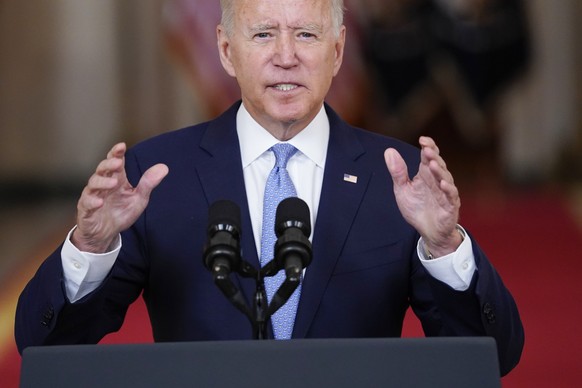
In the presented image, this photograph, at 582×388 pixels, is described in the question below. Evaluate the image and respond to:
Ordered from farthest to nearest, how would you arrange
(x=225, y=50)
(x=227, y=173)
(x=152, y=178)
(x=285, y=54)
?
(x=225, y=50) → (x=227, y=173) → (x=285, y=54) → (x=152, y=178)

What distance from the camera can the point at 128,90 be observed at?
8594mm

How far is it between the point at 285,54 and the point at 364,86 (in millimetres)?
6249

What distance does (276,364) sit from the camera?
1.49 metres

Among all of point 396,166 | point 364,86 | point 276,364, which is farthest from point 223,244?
point 364,86

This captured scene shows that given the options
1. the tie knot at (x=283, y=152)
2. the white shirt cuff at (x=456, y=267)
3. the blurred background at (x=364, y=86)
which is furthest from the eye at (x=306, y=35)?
the blurred background at (x=364, y=86)

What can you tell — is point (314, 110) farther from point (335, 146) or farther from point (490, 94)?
point (490, 94)

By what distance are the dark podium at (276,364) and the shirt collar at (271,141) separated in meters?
0.79

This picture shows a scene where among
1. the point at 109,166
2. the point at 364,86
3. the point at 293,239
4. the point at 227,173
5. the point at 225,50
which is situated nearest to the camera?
the point at 293,239

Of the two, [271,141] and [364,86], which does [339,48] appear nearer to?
[271,141]

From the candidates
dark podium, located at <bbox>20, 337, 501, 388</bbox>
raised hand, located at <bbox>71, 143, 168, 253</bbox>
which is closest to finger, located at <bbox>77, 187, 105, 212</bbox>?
raised hand, located at <bbox>71, 143, 168, 253</bbox>

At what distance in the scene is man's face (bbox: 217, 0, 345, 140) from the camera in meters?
2.14

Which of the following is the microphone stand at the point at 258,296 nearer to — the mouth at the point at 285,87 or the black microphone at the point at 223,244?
the black microphone at the point at 223,244

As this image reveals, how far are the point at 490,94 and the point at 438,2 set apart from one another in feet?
2.55

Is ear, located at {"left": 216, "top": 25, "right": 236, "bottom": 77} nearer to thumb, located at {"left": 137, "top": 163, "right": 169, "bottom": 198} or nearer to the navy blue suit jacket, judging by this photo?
the navy blue suit jacket
